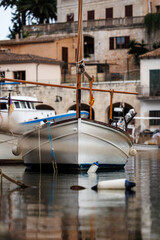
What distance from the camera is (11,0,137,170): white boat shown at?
18203 millimetres

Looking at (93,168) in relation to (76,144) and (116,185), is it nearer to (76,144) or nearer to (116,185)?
(76,144)

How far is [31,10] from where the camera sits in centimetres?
7200

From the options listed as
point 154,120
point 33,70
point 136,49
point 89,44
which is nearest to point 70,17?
point 89,44

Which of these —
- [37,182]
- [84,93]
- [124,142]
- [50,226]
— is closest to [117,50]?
[84,93]

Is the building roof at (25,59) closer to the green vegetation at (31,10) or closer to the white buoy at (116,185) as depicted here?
the green vegetation at (31,10)

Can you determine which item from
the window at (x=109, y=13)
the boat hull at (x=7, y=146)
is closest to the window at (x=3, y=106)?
the boat hull at (x=7, y=146)

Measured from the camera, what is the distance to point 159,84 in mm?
51219

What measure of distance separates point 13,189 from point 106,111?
39.9 meters

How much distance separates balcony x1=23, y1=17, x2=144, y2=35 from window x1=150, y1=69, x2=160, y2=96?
11.6m

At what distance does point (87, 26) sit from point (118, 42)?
3.75 metres

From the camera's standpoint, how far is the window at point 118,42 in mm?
63406

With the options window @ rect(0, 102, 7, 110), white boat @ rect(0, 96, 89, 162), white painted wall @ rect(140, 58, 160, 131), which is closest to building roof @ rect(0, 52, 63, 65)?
white painted wall @ rect(140, 58, 160, 131)

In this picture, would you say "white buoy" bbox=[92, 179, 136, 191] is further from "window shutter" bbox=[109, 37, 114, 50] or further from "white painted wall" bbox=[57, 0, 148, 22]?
"white painted wall" bbox=[57, 0, 148, 22]

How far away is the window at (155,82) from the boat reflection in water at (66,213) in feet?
121
